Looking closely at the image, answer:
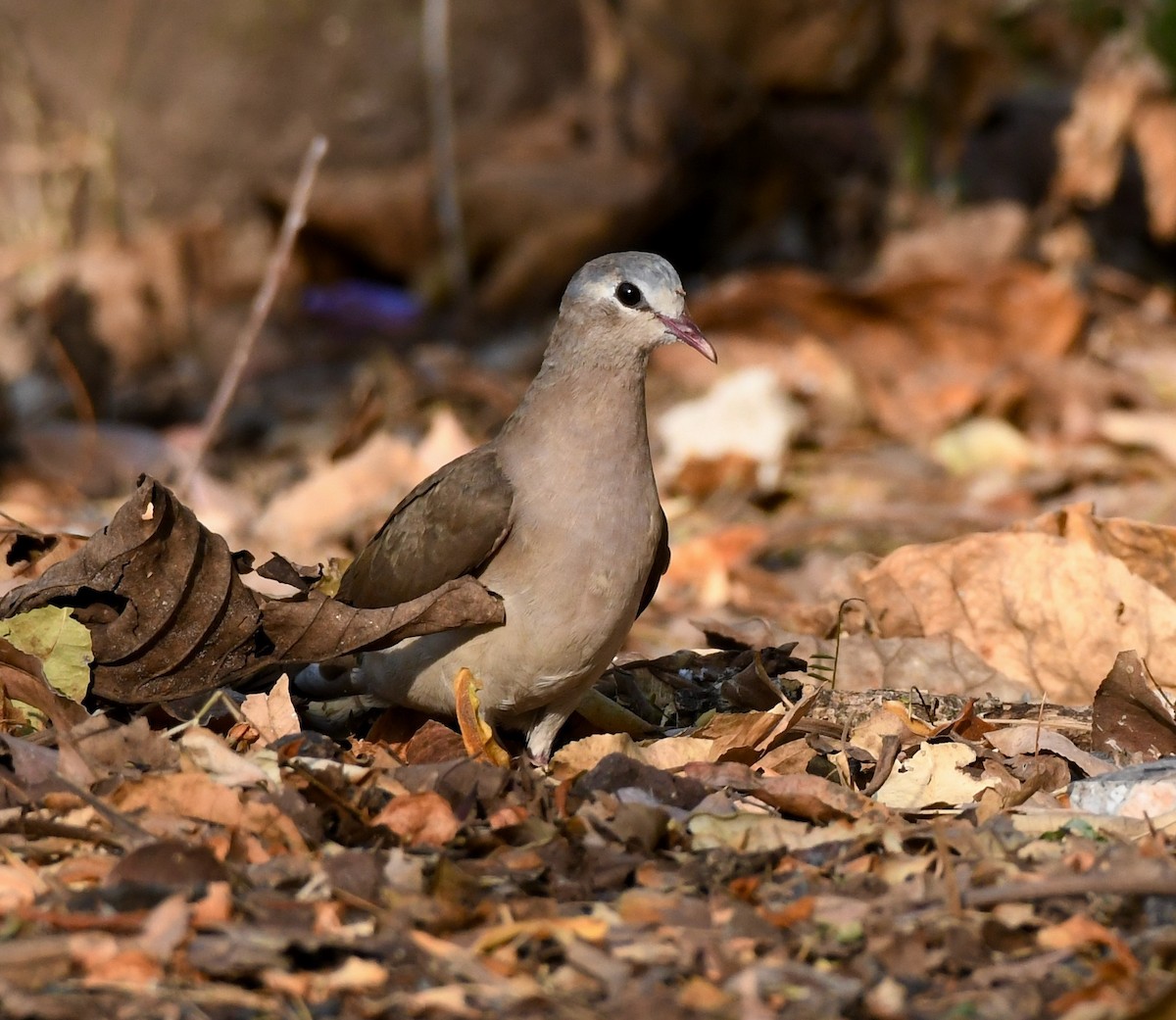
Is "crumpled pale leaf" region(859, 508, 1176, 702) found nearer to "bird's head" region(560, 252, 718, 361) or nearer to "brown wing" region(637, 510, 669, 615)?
"brown wing" region(637, 510, 669, 615)

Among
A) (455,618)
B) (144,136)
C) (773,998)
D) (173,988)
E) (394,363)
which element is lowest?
(773,998)

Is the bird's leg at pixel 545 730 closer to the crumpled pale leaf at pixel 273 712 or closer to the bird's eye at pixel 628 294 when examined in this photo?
the crumpled pale leaf at pixel 273 712

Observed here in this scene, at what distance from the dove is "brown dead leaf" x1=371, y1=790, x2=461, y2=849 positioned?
2.40ft

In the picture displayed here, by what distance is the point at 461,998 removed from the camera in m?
2.92

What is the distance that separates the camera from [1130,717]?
4285mm

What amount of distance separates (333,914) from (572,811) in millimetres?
662

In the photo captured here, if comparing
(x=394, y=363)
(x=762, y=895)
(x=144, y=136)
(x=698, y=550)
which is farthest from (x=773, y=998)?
(x=144, y=136)

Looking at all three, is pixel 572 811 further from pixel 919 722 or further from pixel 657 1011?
pixel 919 722

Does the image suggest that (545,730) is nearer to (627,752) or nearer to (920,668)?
(627,752)

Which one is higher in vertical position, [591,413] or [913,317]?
[913,317]

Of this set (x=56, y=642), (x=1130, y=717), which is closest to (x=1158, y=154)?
(x=1130, y=717)

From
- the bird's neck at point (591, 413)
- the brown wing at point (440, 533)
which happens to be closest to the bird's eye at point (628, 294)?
the bird's neck at point (591, 413)

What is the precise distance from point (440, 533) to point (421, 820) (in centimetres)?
99

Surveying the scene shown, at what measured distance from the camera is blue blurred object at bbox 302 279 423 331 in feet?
35.5
